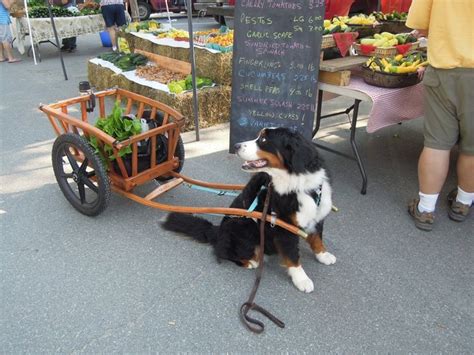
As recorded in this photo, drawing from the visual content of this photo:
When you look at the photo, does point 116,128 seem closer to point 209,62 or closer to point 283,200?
point 283,200

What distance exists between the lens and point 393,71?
3.23 m

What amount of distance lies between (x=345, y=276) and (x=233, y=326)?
2.85 feet

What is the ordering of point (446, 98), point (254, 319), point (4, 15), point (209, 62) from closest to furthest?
→ point (254, 319) < point (446, 98) < point (209, 62) < point (4, 15)

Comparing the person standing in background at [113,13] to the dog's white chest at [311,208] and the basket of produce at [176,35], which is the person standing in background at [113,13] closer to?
the basket of produce at [176,35]

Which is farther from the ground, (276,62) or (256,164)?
(276,62)

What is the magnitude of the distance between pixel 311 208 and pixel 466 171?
1.53 meters

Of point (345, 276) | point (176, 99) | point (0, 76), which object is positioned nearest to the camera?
point (345, 276)

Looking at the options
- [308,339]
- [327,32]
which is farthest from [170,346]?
[327,32]

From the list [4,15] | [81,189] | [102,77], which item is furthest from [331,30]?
[4,15]

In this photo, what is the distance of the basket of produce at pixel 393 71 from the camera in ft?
10.6

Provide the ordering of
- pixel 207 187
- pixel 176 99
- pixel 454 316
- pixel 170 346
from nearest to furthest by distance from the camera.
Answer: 1. pixel 170 346
2. pixel 454 316
3. pixel 207 187
4. pixel 176 99

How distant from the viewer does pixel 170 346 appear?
211 centimetres

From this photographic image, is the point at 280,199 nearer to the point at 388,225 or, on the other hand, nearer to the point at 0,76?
the point at 388,225

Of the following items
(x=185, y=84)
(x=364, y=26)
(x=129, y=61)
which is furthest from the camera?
(x=129, y=61)
